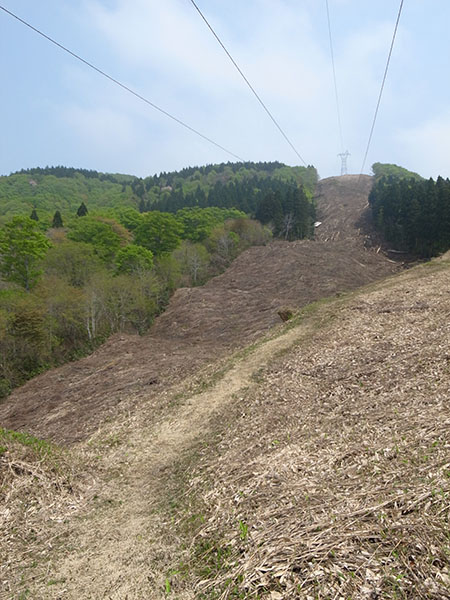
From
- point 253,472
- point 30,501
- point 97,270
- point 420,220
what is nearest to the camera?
point 30,501

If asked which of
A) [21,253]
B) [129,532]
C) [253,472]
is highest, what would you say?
[21,253]

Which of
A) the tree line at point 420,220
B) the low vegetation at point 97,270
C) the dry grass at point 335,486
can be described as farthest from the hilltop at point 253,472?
the tree line at point 420,220

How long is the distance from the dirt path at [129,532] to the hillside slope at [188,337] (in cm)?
259

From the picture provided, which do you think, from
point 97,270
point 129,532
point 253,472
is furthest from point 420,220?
point 129,532

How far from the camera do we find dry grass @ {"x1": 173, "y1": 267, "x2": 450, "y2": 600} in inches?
159

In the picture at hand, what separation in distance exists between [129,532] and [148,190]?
131m

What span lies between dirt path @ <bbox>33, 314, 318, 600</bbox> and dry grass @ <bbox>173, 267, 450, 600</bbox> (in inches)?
→ 23.5

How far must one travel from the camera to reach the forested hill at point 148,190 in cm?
8562

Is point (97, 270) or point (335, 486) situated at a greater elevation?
point (97, 270)

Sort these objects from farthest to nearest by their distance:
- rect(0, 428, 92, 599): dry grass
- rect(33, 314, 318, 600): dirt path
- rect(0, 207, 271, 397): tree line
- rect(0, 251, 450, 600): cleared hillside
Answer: rect(0, 207, 271, 397): tree line < rect(0, 428, 92, 599): dry grass < rect(33, 314, 318, 600): dirt path < rect(0, 251, 450, 600): cleared hillside

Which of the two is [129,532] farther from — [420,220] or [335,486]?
[420,220]

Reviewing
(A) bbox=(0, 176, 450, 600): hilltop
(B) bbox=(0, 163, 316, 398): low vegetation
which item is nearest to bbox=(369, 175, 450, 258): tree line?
(B) bbox=(0, 163, 316, 398): low vegetation

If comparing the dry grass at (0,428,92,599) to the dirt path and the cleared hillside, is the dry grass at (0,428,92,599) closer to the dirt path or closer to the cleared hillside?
the cleared hillside

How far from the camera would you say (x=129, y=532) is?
6.17m
